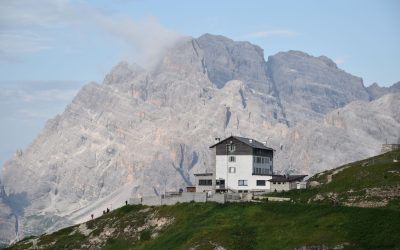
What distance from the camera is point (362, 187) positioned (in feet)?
367

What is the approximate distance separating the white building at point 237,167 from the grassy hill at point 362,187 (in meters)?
21.5

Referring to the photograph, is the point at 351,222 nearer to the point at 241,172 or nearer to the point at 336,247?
the point at 336,247

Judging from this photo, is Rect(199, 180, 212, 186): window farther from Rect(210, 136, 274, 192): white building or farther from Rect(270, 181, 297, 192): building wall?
Rect(270, 181, 297, 192): building wall

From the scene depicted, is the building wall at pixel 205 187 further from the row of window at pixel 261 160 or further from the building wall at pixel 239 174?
the row of window at pixel 261 160

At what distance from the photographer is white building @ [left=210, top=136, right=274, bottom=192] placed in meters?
151

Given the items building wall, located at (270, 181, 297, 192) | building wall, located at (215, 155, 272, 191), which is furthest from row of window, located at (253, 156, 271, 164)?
building wall, located at (270, 181, 297, 192)

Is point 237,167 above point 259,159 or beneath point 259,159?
beneath

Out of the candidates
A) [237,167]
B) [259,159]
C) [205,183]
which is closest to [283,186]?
[237,167]

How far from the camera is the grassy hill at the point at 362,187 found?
104625 millimetres

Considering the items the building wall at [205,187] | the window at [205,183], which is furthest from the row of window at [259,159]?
the window at [205,183]

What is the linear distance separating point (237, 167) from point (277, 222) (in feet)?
178

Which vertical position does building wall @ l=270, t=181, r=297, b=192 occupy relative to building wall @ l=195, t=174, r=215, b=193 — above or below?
below

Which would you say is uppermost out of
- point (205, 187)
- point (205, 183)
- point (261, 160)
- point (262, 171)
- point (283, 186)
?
point (261, 160)

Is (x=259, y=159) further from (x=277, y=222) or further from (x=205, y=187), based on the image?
(x=277, y=222)
